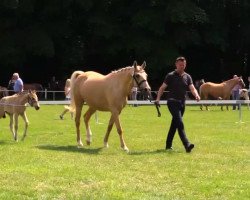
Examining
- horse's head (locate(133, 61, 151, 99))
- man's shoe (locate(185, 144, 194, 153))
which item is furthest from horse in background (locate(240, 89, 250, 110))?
man's shoe (locate(185, 144, 194, 153))

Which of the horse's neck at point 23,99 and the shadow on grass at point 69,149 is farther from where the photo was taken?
the horse's neck at point 23,99

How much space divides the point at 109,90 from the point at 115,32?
31191 mm

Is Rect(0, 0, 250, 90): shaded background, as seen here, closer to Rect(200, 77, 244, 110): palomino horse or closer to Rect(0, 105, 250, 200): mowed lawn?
Rect(200, 77, 244, 110): palomino horse

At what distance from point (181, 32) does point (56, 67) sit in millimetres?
10752

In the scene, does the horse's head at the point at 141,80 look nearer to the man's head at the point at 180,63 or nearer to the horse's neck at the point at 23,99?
the man's head at the point at 180,63

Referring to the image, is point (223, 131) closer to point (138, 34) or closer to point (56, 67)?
point (138, 34)

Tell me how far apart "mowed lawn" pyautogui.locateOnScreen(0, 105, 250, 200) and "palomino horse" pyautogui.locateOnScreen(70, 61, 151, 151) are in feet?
2.63

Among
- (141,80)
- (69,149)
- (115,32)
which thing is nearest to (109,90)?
(141,80)

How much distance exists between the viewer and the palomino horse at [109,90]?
13.8 m

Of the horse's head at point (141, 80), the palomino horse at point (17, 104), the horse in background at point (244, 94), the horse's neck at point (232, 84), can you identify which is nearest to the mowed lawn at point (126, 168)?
the palomino horse at point (17, 104)

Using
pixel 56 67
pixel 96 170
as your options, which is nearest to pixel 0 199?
pixel 96 170

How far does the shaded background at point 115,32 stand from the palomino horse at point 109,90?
2824 cm

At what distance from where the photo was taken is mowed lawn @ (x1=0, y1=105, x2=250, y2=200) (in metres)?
8.49

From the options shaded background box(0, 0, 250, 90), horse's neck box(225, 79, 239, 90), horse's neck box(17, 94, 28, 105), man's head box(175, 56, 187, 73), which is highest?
shaded background box(0, 0, 250, 90)
